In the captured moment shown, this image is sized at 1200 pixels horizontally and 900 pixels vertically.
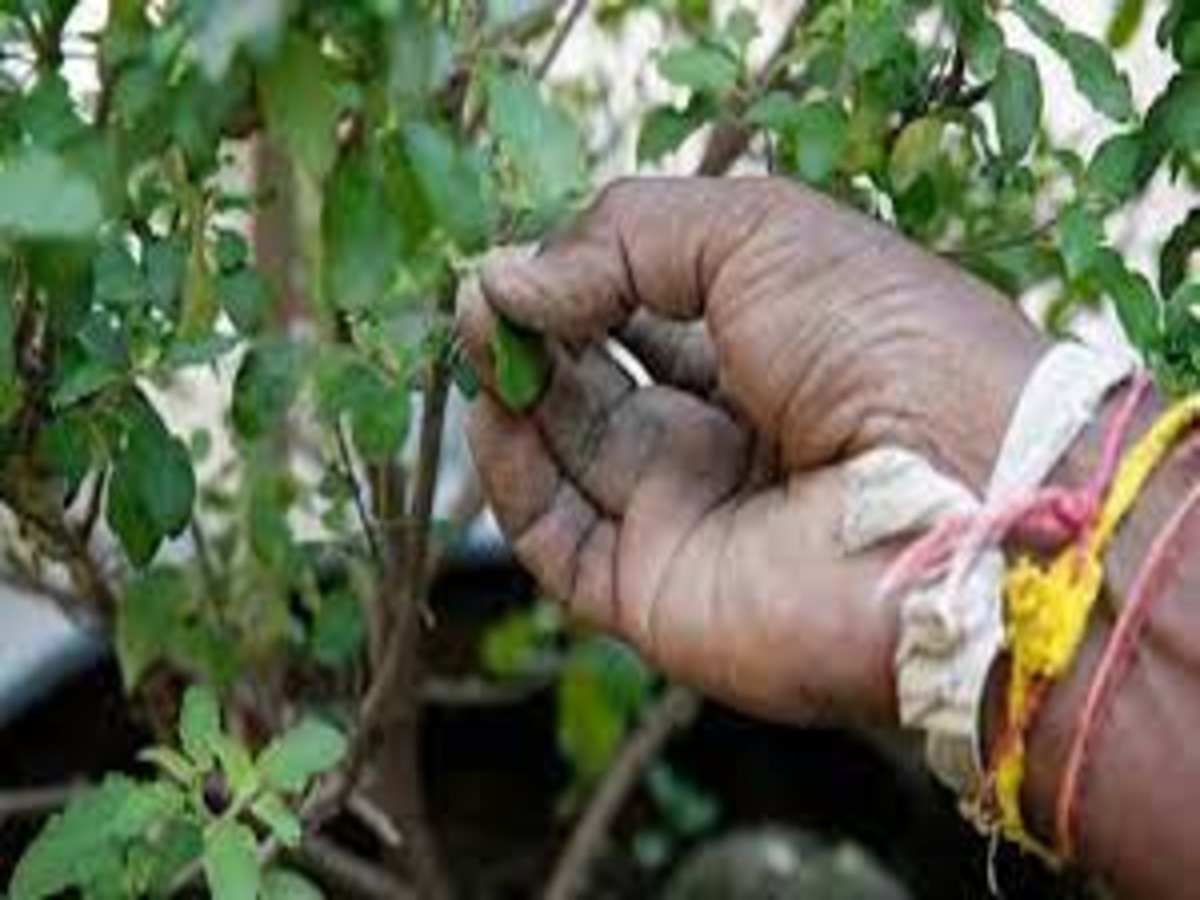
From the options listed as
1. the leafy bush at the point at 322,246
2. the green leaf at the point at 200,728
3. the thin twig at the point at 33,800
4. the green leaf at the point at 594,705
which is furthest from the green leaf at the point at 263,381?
the green leaf at the point at 594,705

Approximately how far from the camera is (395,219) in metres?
0.75

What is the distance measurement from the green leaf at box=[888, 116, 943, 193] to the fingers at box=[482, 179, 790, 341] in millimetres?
81

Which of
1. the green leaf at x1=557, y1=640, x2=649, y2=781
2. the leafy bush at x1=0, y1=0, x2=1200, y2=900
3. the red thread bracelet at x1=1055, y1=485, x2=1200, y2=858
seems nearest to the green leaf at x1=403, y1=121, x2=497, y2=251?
the leafy bush at x1=0, y1=0, x2=1200, y2=900

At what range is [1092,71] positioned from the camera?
0.98m

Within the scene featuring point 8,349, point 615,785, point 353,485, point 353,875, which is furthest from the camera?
point 615,785

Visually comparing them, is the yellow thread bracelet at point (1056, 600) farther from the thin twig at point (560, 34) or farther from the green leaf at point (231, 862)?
the thin twig at point (560, 34)

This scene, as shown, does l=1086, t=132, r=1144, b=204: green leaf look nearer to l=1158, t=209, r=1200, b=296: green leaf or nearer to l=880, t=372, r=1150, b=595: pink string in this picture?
l=1158, t=209, r=1200, b=296: green leaf

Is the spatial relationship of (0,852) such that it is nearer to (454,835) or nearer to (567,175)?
(454,835)

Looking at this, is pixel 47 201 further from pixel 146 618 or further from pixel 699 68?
pixel 146 618

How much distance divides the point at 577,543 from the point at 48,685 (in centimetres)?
52

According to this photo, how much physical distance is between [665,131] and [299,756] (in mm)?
294

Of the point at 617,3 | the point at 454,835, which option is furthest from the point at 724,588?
the point at 454,835

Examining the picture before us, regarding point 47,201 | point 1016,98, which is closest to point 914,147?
point 1016,98

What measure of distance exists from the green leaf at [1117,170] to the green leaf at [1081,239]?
14 mm
